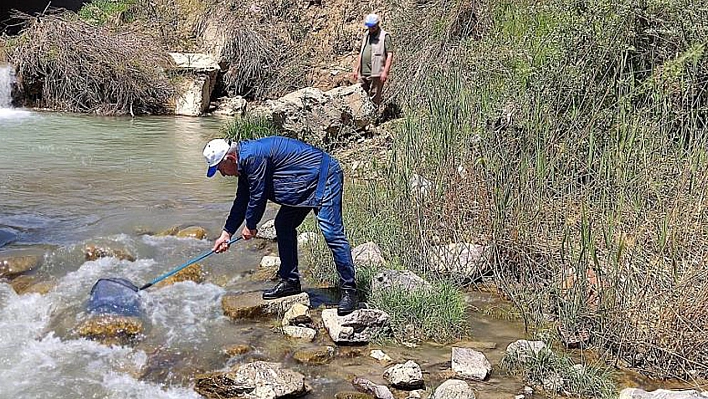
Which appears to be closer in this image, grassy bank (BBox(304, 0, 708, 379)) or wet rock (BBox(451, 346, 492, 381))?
wet rock (BBox(451, 346, 492, 381))

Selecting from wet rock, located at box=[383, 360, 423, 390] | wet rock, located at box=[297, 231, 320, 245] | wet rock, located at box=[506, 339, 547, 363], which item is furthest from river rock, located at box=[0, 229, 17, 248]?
wet rock, located at box=[506, 339, 547, 363]

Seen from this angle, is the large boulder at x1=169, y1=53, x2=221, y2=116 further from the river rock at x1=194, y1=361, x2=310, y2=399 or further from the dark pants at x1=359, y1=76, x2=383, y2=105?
the river rock at x1=194, y1=361, x2=310, y2=399

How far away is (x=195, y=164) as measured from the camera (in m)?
9.96

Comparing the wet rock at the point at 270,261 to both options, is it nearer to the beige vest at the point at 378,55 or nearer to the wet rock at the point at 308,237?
the wet rock at the point at 308,237

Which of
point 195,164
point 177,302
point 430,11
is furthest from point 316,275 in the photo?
point 430,11

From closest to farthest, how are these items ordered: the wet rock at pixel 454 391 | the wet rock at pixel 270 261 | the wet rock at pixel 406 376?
the wet rock at pixel 454 391 < the wet rock at pixel 406 376 < the wet rock at pixel 270 261

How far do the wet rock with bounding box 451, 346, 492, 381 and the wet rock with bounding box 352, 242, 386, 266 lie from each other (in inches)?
53.0

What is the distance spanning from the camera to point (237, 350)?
15.2ft

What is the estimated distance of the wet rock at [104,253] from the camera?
6203 millimetres

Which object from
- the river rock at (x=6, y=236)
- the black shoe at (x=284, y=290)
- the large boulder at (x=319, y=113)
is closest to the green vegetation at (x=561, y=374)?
the black shoe at (x=284, y=290)

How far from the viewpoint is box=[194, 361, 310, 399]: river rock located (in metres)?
4.03

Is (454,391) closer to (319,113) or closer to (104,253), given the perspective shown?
(104,253)

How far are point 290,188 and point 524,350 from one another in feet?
6.03

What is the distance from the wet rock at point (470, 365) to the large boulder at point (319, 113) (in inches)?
221
